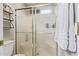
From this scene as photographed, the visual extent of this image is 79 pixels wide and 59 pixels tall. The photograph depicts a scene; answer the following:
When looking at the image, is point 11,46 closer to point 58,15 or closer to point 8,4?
point 8,4

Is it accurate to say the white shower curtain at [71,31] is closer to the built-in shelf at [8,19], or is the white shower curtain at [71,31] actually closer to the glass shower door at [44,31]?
the glass shower door at [44,31]

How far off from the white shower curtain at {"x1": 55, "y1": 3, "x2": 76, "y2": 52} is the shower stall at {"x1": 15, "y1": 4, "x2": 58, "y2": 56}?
1.9 inches

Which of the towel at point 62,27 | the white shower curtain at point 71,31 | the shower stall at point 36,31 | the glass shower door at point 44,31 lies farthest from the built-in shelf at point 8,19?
the white shower curtain at point 71,31

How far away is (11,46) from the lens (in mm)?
1476

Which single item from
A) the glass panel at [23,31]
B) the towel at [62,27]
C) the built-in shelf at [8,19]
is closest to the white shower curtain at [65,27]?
the towel at [62,27]

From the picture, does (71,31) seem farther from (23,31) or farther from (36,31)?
(23,31)

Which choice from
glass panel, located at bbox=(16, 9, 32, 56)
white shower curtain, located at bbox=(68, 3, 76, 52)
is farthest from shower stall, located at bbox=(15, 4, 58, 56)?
white shower curtain, located at bbox=(68, 3, 76, 52)

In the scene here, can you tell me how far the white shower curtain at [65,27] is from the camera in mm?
1474

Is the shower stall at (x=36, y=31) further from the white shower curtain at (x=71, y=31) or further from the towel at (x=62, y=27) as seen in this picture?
the white shower curtain at (x=71, y=31)

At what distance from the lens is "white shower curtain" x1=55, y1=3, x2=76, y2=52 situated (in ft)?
4.83

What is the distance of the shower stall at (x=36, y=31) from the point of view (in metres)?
1.48

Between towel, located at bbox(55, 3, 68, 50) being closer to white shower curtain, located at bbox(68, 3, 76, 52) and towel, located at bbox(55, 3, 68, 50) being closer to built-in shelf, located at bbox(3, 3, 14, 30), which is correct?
white shower curtain, located at bbox(68, 3, 76, 52)

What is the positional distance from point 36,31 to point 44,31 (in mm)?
75

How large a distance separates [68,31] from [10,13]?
57cm
